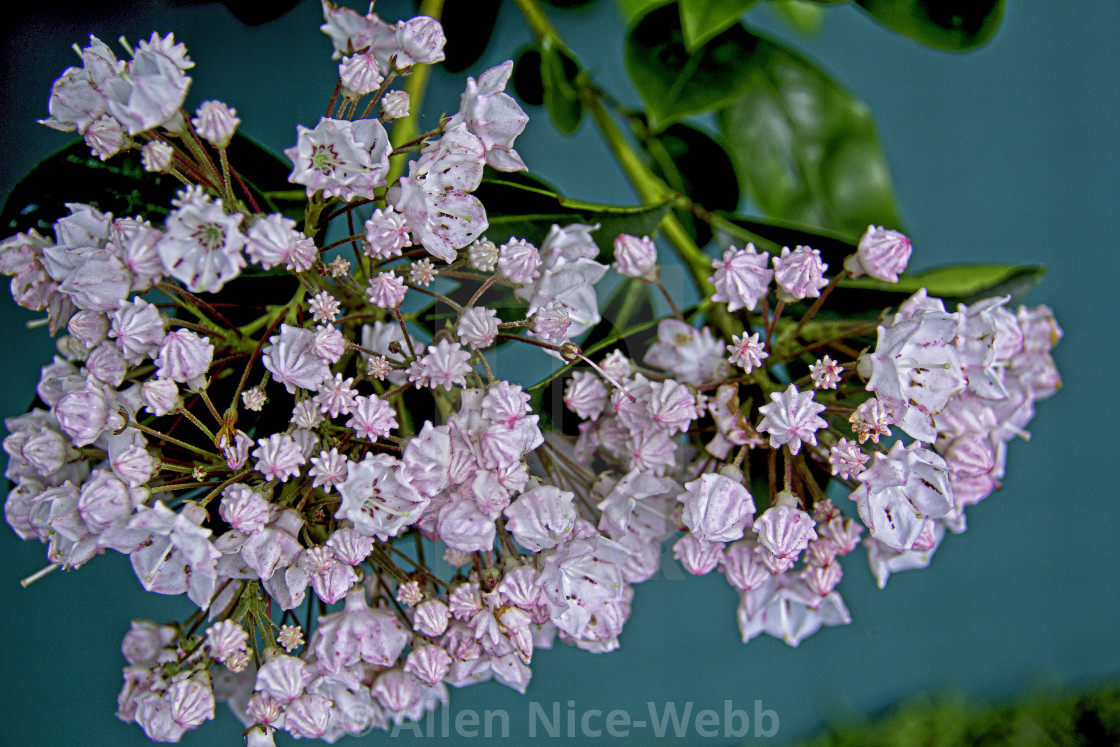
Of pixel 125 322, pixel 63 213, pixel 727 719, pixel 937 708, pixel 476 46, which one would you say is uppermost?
pixel 476 46

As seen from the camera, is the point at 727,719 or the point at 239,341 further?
the point at 727,719

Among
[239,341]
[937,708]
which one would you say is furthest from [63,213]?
[937,708]

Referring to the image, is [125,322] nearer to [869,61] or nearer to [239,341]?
[239,341]

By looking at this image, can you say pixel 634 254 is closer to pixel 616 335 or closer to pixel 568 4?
pixel 616 335

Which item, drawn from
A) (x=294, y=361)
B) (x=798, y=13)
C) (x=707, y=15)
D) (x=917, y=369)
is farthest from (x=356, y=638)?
(x=798, y=13)

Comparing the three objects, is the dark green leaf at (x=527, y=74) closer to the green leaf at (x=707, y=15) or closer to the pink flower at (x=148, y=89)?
the green leaf at (x=707, y=15)
